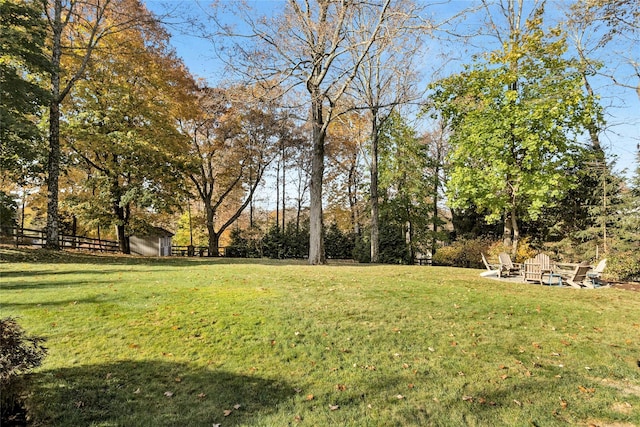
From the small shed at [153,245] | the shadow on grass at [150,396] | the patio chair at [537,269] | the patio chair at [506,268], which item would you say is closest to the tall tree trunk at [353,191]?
the small shed at [153,245]

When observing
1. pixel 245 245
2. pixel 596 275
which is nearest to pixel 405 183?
pixel 245 245

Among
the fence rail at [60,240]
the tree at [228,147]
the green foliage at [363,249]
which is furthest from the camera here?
the tree at [228,147]

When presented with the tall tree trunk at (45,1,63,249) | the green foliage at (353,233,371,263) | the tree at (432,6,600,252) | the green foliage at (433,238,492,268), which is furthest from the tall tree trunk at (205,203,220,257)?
the tree at (432,6,600,252)

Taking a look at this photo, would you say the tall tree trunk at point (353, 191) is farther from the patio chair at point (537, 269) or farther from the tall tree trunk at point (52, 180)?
the tall tree trunk at point (52, 180)

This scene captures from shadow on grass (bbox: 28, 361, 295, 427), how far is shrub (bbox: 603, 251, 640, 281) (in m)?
15.4

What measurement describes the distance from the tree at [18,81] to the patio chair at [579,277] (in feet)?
57.9

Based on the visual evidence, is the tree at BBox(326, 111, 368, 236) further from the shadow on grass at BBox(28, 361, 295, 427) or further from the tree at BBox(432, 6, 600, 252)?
the shadow on grass at BBox(28, 361, 295, 427)

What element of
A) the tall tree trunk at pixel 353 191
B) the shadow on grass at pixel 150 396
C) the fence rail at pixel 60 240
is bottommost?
the shadow on grass at pixel 150 396

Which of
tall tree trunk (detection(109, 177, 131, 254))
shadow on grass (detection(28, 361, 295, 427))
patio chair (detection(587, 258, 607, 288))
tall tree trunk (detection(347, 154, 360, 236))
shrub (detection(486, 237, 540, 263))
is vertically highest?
tall tree trunk (detection(347, 154, 360, 236))

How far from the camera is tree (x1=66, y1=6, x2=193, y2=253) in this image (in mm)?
18453

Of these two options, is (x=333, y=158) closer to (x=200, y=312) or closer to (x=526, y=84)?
(x=526, y=84)

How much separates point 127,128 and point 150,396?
17948mm

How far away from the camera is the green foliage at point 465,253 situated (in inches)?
818

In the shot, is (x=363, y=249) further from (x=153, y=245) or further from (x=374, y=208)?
(x=153, y=245)
